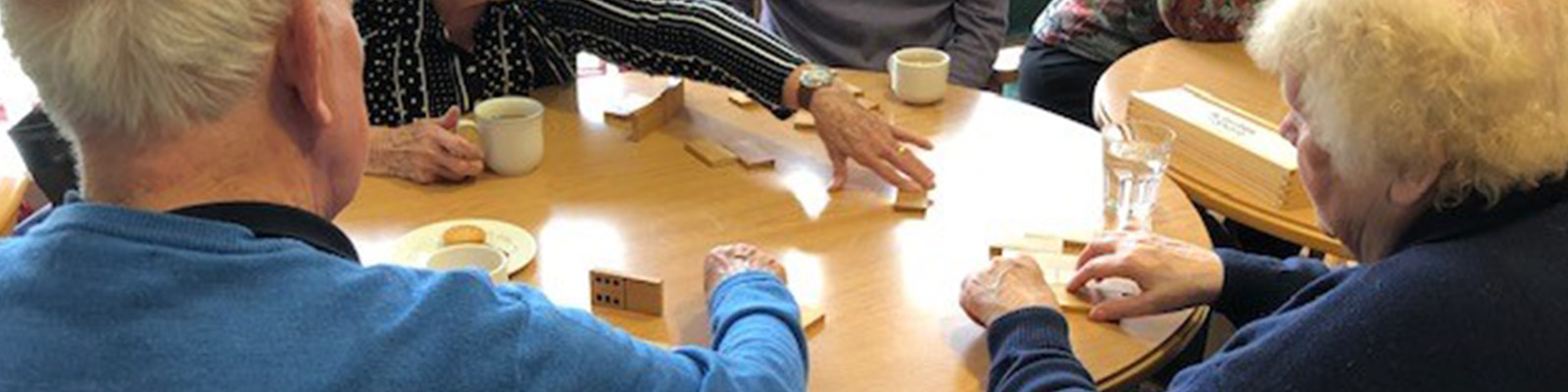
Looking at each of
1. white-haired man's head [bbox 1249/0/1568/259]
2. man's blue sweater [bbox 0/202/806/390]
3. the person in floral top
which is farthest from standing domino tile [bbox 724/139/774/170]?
the person in floral top

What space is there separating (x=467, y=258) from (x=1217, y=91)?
1.32m

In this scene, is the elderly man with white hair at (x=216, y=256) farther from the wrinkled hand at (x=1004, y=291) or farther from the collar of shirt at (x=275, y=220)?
the wrinkled hand at (x=1004, y=291)

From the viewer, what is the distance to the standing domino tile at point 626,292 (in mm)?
1350

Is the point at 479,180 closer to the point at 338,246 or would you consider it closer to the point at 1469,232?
the point at 338,246

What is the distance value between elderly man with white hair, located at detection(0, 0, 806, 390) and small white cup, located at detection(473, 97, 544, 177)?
78cm

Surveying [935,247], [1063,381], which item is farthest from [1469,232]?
[935,247]

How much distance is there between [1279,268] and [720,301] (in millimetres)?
647

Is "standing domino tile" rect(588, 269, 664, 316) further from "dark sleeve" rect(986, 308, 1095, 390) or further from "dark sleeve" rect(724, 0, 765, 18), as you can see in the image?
"dark sleeve" rect(724, 0, 765, 18)

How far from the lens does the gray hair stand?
0.79m

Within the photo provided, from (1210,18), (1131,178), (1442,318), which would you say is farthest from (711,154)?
(1210,18)

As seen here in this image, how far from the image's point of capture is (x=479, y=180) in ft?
5.70

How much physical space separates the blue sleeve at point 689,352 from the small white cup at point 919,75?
30.2 inches

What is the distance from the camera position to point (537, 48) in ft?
6.72

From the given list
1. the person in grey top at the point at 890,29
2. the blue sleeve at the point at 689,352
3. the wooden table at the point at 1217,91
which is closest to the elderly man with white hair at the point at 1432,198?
the blue sleeve at the point at 689,352
